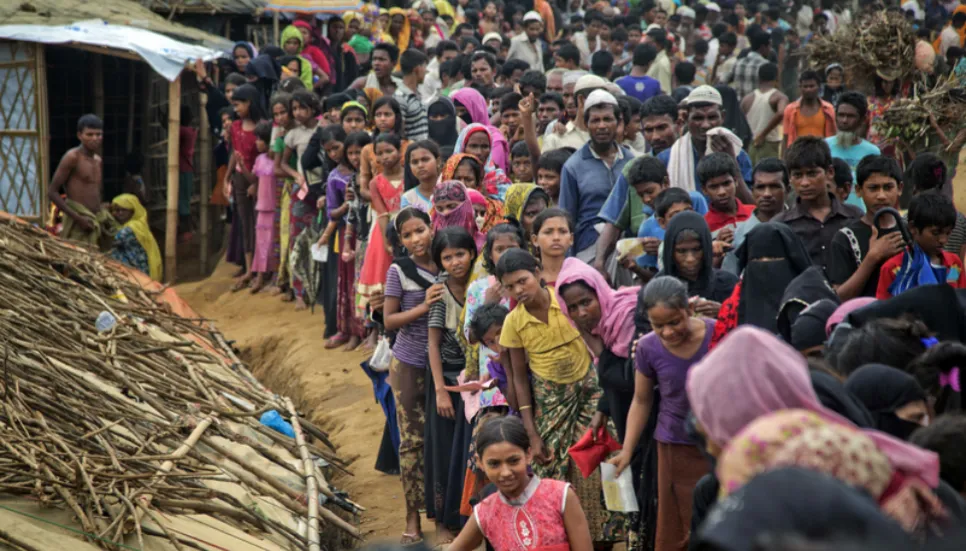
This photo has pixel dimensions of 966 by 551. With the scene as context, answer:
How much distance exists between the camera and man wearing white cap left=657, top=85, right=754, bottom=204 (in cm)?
663

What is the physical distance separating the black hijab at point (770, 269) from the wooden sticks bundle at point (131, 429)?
2.50m

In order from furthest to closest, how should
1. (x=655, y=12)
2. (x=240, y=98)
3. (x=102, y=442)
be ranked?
(x=655, y=12), (x=240, y=98), (x=102, y=442)

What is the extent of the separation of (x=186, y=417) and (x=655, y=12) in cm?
1286

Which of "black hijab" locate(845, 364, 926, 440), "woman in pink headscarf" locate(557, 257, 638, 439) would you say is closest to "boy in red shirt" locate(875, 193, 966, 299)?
"woman in pink headscarf" locate(557, 257, 638, 439)

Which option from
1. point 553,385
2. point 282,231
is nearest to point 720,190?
point 553,385

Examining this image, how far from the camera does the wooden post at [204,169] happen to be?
13.9 metres

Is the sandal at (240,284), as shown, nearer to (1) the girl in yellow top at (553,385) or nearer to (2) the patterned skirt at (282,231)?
(2) the patterned skirt at (282,231)

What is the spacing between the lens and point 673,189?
567 cm

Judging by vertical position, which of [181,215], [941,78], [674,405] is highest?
[941,78]

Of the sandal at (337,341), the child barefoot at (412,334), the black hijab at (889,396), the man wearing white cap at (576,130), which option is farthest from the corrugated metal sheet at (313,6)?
the black hijab at (889,396)

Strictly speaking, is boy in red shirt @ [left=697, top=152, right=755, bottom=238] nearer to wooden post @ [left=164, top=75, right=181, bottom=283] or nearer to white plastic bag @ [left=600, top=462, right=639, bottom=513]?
white plastic bag @ [left=600, top=462, right=639, bottom=513]

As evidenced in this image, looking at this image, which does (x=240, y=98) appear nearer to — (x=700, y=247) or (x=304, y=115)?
(x=304, y=115)

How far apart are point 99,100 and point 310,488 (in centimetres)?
896

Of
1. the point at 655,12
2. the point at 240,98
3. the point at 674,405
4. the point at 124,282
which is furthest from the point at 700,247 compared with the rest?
the point at 655,12
